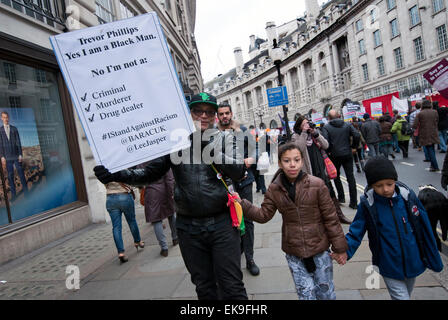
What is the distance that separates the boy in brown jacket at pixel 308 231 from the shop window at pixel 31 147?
19.5ft

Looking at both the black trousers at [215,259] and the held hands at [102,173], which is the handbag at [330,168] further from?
the held hands at [102,173]

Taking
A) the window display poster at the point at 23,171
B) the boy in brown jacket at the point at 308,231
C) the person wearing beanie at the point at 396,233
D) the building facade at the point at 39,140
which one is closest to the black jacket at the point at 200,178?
the boy in brown jacket at the point at 308,231

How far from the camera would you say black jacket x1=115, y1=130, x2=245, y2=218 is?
92.0 inches

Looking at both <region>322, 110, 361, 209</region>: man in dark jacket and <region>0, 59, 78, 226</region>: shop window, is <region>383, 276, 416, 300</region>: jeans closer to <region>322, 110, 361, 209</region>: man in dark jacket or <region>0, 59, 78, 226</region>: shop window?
<region>322, 110, 361, 209</region>: man in dark jacket

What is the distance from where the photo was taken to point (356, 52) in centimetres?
3806

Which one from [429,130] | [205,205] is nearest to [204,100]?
[205,205]

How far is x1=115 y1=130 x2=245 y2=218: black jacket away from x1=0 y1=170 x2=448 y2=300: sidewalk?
1.44 m

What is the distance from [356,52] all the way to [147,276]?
134 feet

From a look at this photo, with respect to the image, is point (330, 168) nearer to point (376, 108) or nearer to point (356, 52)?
point (376, 108)

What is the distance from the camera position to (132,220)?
5.16 meters

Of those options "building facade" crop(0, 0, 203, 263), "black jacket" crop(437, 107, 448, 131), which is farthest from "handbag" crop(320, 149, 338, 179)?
Answer: "black jacket" crop(437, 107, 448, 131)

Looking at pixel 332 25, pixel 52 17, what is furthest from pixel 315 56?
pixel 52 17

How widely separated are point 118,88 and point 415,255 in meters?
2.51

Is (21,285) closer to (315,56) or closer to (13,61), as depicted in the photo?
(13,61)
